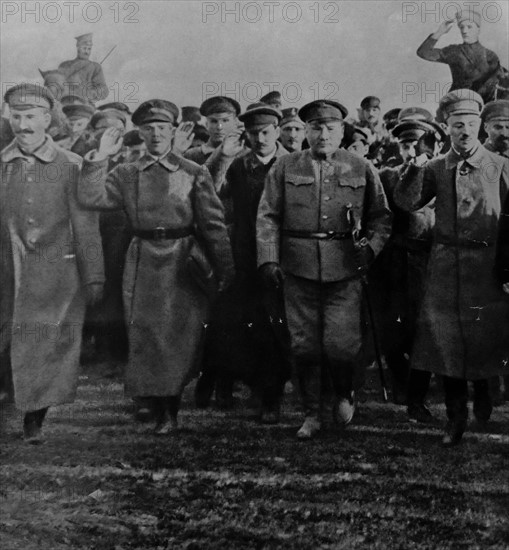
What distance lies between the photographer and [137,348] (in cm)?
486

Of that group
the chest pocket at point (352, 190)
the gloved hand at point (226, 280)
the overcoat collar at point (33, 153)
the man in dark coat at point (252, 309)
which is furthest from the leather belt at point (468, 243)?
the overcoat collar at point (33, 153)

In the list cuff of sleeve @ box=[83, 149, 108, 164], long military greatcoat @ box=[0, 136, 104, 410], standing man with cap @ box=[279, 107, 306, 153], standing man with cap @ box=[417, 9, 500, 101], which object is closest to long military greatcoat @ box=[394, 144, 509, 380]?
standing man with cap @ box=[417, 9, 500, 101]

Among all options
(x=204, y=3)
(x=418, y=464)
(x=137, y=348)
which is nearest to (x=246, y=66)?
(x=204, y=3)

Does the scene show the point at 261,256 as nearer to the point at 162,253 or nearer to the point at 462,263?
the point at 162,253

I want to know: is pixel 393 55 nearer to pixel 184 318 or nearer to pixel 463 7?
pixel 463 7

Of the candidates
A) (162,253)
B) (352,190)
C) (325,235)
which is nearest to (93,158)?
(162,253)

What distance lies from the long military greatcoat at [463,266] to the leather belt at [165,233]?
1.40 metres

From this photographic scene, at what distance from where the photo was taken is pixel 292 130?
4.94 meters

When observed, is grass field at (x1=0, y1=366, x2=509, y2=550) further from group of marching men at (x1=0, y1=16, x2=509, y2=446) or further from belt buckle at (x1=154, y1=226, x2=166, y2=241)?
belt buckle at (x1=154, y1=226, x2=166, y2=241)

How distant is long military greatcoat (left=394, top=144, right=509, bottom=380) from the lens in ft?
15.9

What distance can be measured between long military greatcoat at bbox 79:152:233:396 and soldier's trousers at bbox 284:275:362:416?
1.79 ft

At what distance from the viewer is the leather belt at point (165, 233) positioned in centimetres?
488

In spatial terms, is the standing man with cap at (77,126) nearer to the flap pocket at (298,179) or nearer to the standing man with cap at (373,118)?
the flap pocket at (298,179)

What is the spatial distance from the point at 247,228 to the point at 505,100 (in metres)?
1.90
